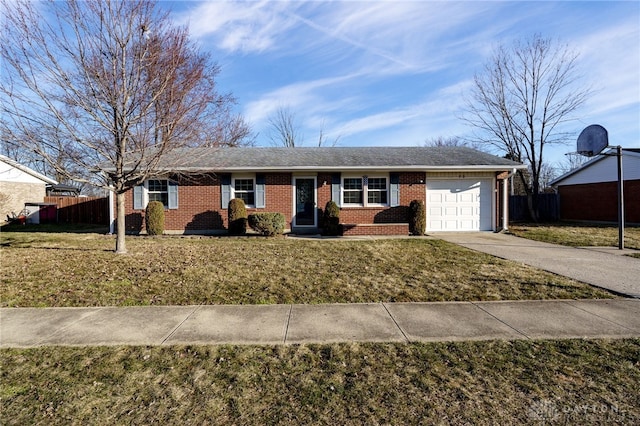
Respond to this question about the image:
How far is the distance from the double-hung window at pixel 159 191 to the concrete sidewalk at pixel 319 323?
933cm

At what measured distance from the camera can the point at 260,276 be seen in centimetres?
630

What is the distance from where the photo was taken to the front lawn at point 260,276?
5.11 m

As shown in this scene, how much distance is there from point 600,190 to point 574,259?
1585 centimetres

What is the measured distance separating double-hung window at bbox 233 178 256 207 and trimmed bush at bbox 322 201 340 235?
3212mm

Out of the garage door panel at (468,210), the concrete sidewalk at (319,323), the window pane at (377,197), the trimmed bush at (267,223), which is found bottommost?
the concrete sidewalk at (319,323)

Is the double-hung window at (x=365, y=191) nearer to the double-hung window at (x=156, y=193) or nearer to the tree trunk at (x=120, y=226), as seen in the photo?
the double-hung window at (x=156, y=193)

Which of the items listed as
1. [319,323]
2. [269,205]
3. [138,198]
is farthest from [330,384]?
[138,198]

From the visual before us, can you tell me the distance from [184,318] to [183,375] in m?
1.47

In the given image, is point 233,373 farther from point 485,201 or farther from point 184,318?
point 485,201

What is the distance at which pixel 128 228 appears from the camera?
1341cm

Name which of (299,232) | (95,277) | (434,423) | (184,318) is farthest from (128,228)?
(434,423)

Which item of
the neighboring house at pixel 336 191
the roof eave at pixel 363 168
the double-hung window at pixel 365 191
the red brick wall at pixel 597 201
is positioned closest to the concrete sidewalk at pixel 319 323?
the neighboring house at pixel 336 191

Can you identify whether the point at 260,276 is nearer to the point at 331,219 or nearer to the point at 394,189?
the point at 331,219

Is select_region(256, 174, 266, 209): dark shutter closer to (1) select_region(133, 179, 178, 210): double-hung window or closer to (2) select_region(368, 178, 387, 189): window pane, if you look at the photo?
(1) select_region(133, 179, 178, 210): double-hung window
